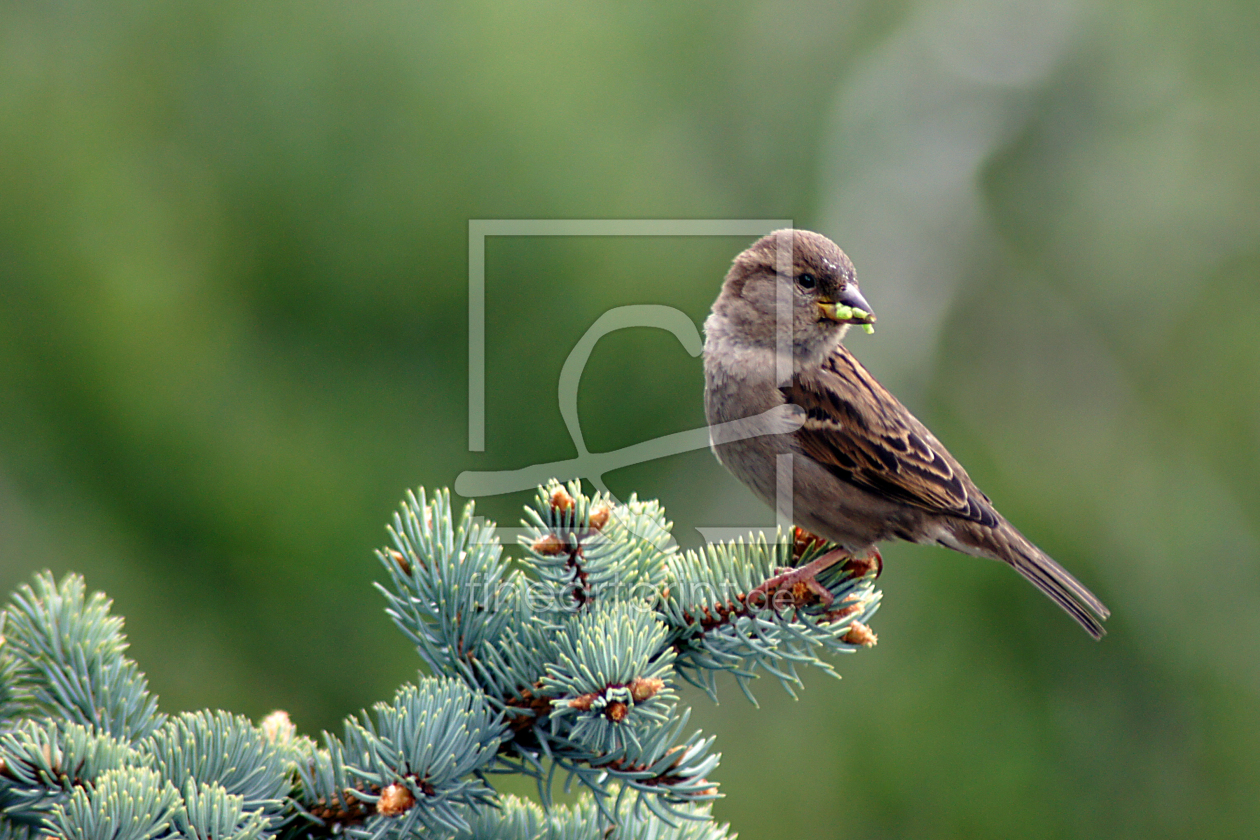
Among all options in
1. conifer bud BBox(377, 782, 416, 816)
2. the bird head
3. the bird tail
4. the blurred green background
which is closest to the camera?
conifer bud BBox(377, 782, 416, 816)

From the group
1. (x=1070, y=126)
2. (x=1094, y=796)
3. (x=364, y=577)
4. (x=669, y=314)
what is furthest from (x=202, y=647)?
(x=1070, y=126)

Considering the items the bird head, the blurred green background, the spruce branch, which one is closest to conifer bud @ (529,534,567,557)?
the spruce branch

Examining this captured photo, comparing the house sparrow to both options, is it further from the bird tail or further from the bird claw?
the bird claw

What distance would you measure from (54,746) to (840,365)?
2328 mm

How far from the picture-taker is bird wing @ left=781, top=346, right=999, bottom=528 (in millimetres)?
2785

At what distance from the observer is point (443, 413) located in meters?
3.81

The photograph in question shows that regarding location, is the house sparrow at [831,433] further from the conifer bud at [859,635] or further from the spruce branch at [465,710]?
the spruce branch at [465,710]

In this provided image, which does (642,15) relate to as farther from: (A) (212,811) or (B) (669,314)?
(A) (212,811)

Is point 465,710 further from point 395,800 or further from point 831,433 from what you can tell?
point 831,433

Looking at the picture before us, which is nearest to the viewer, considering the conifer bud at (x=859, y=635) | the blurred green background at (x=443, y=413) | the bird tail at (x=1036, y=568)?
the conifer bud at (x=859, y=635)

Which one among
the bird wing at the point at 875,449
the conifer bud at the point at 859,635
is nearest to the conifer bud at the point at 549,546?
the conifer bud at the point at 859,635

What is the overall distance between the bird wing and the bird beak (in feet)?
0.63

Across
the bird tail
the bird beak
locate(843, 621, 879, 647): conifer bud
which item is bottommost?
locate(843, 621, 879, 647): conifer bud

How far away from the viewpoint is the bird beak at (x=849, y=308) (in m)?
2.82
